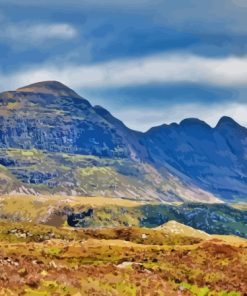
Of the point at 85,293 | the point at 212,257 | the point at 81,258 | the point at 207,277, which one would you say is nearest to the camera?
the point at 85,293

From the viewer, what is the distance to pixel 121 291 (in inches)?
1736

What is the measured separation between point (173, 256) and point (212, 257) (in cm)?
602

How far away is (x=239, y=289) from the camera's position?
5494 centimetres

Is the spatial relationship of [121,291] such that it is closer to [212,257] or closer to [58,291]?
[58,291]

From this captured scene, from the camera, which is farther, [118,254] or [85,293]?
[118,254]

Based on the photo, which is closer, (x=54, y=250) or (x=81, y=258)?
(x=81, y=258)

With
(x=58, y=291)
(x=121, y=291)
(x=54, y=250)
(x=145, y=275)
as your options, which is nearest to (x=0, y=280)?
(x=58, y=291)

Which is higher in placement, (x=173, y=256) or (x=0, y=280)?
(x=0, y=280)

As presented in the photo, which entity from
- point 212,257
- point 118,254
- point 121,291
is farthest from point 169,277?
point 118,254

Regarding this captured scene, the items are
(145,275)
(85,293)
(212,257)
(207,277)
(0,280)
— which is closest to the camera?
(0,280)

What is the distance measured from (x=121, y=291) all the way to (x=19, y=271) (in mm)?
8333

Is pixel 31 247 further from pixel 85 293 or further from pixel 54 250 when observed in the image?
pixel 85 293

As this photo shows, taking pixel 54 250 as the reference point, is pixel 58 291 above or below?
above

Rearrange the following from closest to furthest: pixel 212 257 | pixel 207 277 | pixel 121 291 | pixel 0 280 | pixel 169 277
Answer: pixel 0 280 → pixel 121 291 → pixel 169 277 → pixel 207 277 → pixel 212 257
